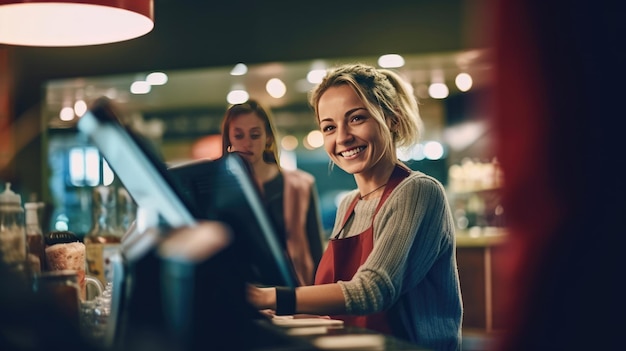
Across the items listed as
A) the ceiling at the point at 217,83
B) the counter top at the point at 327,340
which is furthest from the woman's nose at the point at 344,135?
the ceiling at the point at 217,83

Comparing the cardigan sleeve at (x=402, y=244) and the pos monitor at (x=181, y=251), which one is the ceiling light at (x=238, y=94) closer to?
the cardigan sleeve at (x=402, y=244)

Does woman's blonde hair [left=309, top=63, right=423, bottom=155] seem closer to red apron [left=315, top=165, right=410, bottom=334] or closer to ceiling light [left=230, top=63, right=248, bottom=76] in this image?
red apron [left=315, top=165, right=410, bottom=334]

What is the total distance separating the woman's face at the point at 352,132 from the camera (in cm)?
239

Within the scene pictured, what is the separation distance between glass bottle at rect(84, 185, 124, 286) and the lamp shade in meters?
0.64

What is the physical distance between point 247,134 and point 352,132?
0.62 metres

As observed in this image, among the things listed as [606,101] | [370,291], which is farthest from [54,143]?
[606,101]

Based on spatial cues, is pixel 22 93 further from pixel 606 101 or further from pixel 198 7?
pixel 606 101

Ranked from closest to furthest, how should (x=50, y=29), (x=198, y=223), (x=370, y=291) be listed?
(x=198, y=223) → (x=370, y=291) → (x=50, y=29)

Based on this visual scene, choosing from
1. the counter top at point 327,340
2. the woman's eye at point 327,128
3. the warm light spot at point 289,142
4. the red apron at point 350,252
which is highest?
the warm light spot at point 289,142

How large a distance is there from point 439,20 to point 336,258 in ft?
12.3

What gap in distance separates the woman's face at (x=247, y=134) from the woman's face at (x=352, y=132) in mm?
524

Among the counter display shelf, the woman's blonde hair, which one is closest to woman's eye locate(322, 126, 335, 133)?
the woman's blonde hair

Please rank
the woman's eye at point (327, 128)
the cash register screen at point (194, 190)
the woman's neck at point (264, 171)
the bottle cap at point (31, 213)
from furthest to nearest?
the woman's neck at point (264, 171), the woman's eye at point (327, 128), the bottle cap at point (31, 213), the cash register screen at point (194, 190)

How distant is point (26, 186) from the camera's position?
650cm
